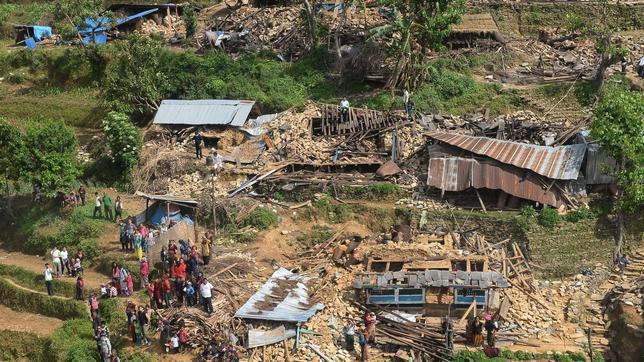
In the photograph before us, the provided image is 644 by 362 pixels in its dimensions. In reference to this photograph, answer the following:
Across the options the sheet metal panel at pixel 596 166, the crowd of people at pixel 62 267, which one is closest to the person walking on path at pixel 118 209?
the crowd of people at pixel 62 267

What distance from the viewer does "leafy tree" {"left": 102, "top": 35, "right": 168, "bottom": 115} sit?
36.5m

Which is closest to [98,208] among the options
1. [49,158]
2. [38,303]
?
[49,158]

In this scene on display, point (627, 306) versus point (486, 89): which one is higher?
point (486, 89)

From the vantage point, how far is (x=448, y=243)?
28016 mm

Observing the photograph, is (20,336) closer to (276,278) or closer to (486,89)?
(276,278)

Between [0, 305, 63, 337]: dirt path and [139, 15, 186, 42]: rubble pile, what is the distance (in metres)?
19.2

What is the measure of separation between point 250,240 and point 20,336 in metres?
8.23

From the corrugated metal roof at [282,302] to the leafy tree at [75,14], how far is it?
73.2 ft

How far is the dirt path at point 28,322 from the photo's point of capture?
27078 mm

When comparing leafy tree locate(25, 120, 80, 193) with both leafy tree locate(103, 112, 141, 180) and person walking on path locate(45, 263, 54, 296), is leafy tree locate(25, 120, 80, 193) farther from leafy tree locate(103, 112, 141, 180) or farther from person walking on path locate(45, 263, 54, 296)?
person walking on path locate(45, 263, 54, 296)

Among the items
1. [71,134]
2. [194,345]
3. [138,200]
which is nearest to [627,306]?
[194,345]

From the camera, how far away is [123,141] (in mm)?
33625

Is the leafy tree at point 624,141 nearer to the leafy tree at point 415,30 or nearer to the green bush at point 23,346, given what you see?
the leafy tree at point 415,30

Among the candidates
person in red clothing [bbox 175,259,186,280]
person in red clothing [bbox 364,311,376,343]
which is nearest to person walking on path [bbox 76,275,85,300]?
person in red clothing [bbox 175,259,186,280]
